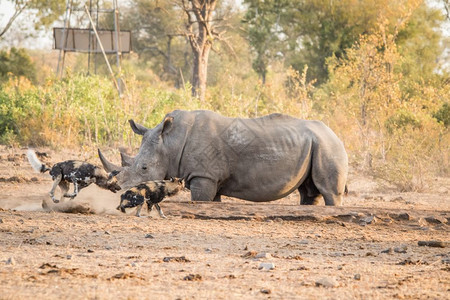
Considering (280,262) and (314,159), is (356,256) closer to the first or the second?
(280,262)

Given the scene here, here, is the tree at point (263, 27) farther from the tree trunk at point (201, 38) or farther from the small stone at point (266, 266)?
the small stone at point (266, 266)

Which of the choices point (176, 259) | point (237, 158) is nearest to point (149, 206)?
point (237, 158)

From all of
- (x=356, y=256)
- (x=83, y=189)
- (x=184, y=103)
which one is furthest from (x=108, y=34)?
(x=356, y=256)

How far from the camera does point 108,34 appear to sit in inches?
989

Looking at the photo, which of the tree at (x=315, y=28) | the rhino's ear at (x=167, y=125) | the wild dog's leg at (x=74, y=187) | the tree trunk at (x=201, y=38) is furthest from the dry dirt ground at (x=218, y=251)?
the tree at (x=315, y=28)

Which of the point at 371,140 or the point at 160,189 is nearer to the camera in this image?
the point at 160,189

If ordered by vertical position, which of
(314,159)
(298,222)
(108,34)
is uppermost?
(108,34)

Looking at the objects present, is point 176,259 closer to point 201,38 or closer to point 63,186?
point 63,186

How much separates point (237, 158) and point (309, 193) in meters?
1.28

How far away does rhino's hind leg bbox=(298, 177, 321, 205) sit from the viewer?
1077 centimetres

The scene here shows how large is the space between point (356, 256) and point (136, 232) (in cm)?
229

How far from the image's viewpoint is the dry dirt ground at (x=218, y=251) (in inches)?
200

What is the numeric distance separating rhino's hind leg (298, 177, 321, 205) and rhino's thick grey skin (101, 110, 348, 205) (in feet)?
0.46

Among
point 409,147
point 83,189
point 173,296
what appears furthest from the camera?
point 409,147
